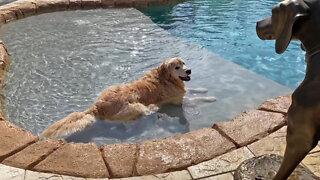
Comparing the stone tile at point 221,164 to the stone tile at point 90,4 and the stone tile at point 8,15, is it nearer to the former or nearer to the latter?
the stone tile at point 8,15

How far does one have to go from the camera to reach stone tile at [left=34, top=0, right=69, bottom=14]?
10.4 meters

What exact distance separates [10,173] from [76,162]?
64 cm

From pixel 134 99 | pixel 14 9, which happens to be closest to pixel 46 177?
pixel 134 99

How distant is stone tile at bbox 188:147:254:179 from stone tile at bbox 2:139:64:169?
1.57 m

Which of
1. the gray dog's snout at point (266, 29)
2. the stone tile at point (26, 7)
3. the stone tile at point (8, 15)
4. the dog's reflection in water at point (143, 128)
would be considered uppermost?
the gray dog's snout at point (266, 29)

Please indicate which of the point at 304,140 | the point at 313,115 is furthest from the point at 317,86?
the point at 304,140

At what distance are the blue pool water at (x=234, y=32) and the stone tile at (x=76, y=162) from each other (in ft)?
13.8

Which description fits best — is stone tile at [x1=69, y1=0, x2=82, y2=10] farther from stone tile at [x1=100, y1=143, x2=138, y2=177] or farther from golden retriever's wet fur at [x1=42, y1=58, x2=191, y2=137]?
stone tile at [x1=100, y1=143, x2=138, y2=177]

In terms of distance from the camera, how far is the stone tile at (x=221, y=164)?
121 inches

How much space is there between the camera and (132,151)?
345 cm

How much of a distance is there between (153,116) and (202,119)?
0.78 m

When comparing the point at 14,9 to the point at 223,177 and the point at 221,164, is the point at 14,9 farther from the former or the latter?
the point at 223,177

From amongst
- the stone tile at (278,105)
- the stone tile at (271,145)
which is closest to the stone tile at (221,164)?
the stone tile at (271,145)

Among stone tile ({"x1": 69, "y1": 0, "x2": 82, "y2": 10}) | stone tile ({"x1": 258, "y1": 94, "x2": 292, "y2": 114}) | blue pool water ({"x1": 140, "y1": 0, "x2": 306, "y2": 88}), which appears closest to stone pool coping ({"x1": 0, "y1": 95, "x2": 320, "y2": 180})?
stone tile ({"x1": 258, "y1": 94, "x2": 292, "y2": 114})
